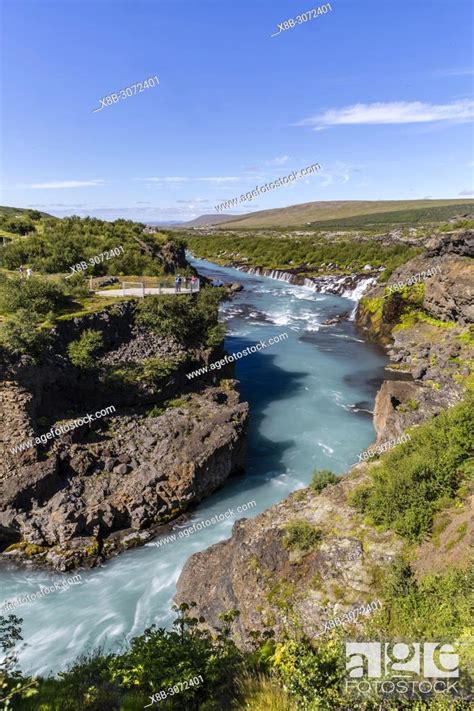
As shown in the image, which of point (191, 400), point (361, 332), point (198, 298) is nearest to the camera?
point (191, 400)

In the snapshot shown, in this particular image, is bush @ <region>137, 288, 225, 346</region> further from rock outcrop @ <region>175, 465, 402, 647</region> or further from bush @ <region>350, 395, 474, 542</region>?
bush @ <region>350, 395, 474, 542</region>

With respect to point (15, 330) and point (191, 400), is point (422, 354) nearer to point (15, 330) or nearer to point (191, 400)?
point (191, 400)

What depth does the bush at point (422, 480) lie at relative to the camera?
39.4 ft

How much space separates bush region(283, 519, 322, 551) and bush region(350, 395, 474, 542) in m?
1.86

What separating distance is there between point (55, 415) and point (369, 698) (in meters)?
18.0

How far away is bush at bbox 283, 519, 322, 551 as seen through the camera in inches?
493

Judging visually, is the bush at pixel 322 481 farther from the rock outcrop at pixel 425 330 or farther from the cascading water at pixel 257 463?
the rock outcrop at pixel 425 330

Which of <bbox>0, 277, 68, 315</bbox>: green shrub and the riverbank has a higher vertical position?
<bbox>0, 277, 68, 315</bbox>: green shrub

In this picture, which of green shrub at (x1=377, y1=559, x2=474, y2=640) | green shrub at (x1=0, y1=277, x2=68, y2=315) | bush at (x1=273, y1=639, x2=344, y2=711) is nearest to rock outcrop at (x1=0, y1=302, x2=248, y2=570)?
green shrub at (x1=0, y1=277, x2=68, y2=315)

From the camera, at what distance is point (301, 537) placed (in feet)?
41.6

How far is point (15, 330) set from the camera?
1959 cm

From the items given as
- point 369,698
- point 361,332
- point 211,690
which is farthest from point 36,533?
point 361,332

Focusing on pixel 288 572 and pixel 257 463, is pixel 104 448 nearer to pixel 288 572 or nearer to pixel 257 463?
pixel 257 463

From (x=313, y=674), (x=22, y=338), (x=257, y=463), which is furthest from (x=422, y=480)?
(x=22, y=338)
